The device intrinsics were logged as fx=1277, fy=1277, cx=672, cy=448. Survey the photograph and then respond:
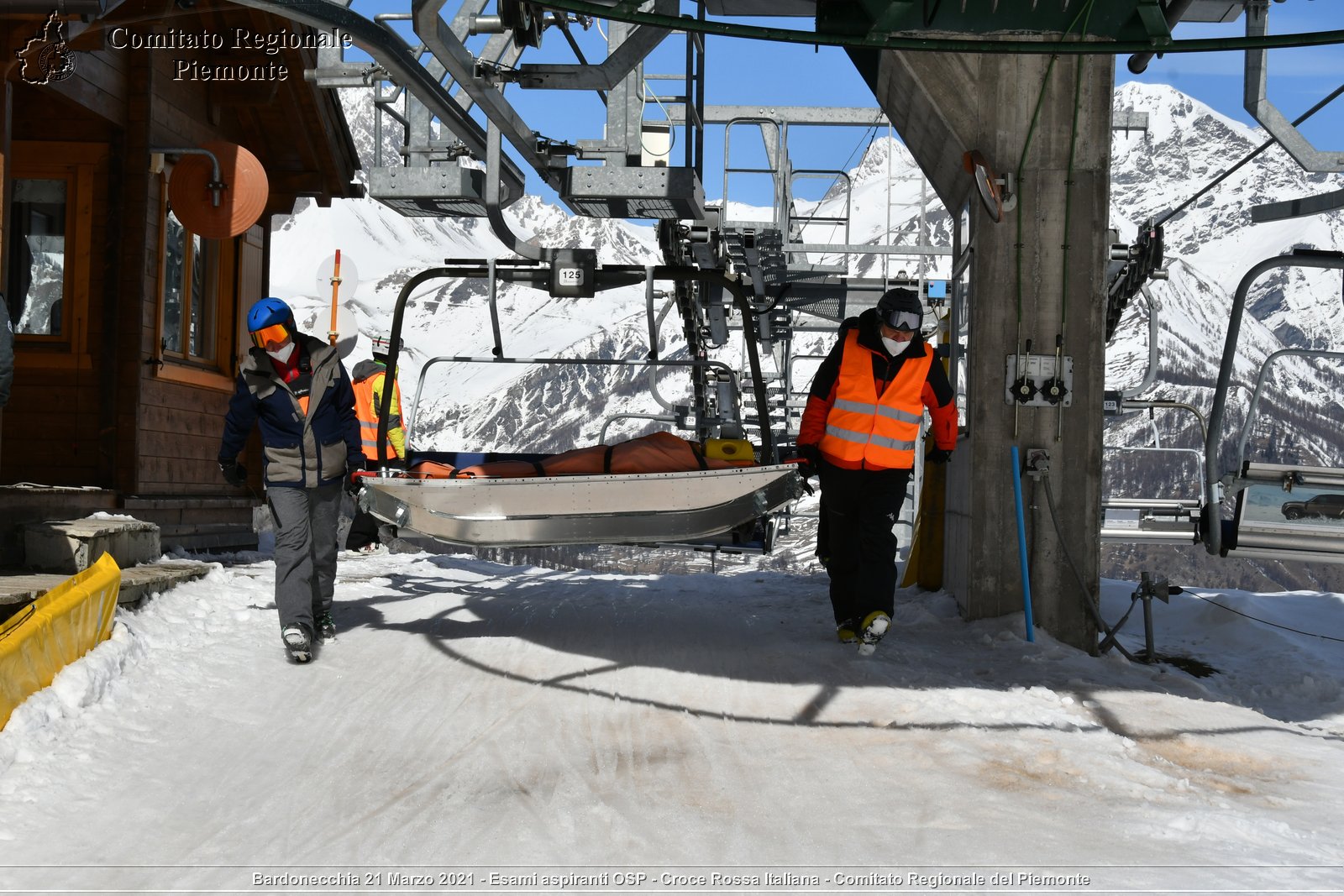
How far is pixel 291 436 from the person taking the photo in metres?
6.24

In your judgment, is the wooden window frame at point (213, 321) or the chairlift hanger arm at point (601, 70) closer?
the chairlift hanger arm at point (601, 70)

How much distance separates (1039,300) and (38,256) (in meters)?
7.53

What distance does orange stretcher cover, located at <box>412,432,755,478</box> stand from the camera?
5.91 m

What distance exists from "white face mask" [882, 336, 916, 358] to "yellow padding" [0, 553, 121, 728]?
3.90 metres

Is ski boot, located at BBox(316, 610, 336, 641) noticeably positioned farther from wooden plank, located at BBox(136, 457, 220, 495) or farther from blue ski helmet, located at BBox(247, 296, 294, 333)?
wooden plank, located at BBox(136, 457, 220, 495)

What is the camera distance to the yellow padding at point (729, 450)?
638 centimetres

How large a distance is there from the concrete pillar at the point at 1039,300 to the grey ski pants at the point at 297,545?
3583 mm

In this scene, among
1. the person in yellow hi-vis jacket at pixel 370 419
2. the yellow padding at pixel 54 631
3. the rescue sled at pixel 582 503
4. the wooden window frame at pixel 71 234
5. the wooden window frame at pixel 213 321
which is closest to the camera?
the yellow padding at pixel 54 631

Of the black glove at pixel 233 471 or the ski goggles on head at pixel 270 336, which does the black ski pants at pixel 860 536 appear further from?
the black glove at pixel 233 471

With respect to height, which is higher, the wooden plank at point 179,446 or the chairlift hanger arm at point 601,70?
the chairlift hanger arm at point 601,70

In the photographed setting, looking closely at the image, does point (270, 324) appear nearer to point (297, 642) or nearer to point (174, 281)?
point (297, 642)

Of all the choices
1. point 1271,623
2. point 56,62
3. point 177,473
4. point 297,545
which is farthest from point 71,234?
point 1271,623

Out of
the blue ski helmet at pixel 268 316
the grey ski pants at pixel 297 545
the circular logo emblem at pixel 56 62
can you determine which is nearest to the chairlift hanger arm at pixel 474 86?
the blue ski helmet at pixel 268 316

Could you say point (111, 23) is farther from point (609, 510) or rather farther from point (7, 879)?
point (7, 879)
